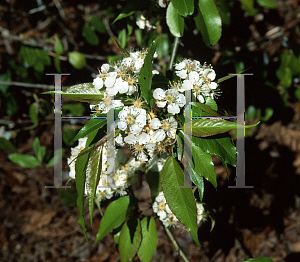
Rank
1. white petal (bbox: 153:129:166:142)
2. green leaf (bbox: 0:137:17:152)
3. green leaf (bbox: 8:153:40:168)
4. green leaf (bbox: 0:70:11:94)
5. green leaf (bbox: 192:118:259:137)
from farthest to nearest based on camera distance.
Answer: green leaf (bbox: 0:70:11:94), green leaf (bbox: 8:153:40:168), green leaf (bbox: 0:137:17:152), white petal (bbox: 153:129:166:142), green leaf (bbox: 192:118:259:137)

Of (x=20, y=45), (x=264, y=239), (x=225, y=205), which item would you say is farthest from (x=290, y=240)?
(x=20, y=45)

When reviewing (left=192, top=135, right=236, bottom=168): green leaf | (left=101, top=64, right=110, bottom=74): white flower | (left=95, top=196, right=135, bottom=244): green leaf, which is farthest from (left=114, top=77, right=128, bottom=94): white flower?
(left=95, top=196, right=135, bottom=244): green leaf

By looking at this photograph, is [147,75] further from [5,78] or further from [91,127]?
[5,78]

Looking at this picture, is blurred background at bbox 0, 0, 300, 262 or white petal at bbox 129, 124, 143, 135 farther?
blurred background at bbox 0, 0, 300, 262

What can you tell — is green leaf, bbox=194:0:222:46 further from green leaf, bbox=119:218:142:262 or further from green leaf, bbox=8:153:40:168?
green leaf, bbox=8:153:40:168

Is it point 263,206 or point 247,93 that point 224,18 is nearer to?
point 247,93

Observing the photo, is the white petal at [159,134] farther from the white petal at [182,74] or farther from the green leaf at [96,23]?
the green leaf at [96,23]
